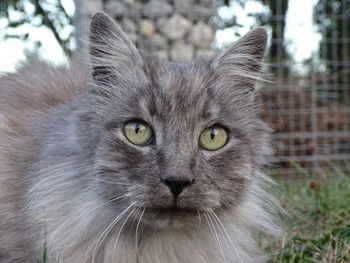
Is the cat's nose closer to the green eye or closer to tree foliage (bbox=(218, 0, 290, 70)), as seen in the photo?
the green eye

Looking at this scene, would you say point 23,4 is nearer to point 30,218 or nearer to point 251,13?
point 251,13

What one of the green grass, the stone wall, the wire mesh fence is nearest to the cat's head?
the green grass

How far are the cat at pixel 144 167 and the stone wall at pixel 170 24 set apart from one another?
4373mm

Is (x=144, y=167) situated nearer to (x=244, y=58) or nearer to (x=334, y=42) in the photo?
(x=244, y=58)

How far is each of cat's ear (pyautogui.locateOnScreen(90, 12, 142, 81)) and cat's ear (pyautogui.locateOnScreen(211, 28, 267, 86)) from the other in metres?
0.43

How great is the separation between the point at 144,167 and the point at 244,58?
2.98ft

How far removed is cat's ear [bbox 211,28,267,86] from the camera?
2818 mm

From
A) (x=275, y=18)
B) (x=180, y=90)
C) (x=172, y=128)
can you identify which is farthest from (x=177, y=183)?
(x=275, y=18)

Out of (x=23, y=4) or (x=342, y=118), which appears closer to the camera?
(x=23, y=4)

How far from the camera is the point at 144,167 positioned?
2.31m

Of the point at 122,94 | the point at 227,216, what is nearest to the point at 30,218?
the point at 122,94

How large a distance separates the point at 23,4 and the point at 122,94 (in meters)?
5.08

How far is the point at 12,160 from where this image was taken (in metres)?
2.98

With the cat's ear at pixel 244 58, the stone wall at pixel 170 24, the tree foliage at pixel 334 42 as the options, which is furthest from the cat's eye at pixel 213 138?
the tree foliage at pixel 334 42
